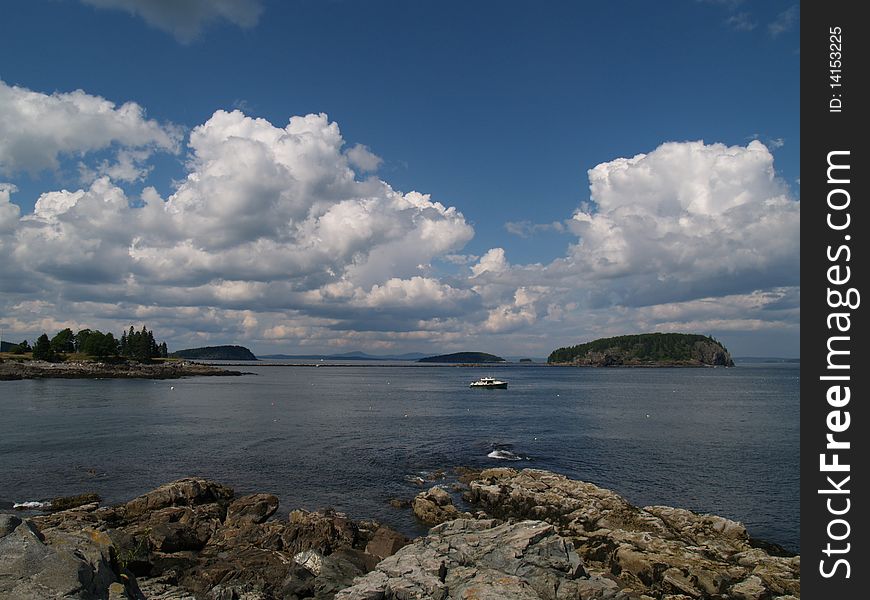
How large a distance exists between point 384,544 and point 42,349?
8502 inches

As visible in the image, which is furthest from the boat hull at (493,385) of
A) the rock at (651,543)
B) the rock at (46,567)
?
the rock at (46,567)

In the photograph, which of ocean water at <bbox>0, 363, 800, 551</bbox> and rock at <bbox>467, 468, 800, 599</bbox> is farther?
ocean water at <bbox>0, 363, 800, 551</bbox>

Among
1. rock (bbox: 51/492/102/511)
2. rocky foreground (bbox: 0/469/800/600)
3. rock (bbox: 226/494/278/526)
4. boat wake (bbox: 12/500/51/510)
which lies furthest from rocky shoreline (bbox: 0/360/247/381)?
rocky foreground (bbox: 0/469/800/600)

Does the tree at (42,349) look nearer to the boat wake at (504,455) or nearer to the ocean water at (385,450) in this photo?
the ocean water at (385,450)

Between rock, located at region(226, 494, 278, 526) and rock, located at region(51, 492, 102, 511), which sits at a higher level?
rock, located at region(226, 494, 278, 526)

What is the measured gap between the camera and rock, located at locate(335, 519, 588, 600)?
1844 centimetres

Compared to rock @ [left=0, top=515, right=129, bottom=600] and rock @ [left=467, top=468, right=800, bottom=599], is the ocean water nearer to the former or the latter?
rock @ [left=467, top=468, right=800, bottom=599]

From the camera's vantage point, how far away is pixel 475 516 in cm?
3269

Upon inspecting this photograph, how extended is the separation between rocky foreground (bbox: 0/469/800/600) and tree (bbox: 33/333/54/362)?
198 meters

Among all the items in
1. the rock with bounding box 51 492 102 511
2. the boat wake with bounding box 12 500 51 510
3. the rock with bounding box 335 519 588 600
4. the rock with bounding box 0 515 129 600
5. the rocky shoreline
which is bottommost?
the rocky shoreline

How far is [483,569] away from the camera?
20031mm

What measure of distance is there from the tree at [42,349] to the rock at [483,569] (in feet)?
717

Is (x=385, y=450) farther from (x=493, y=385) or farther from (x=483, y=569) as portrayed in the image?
(x=493, y=385)
